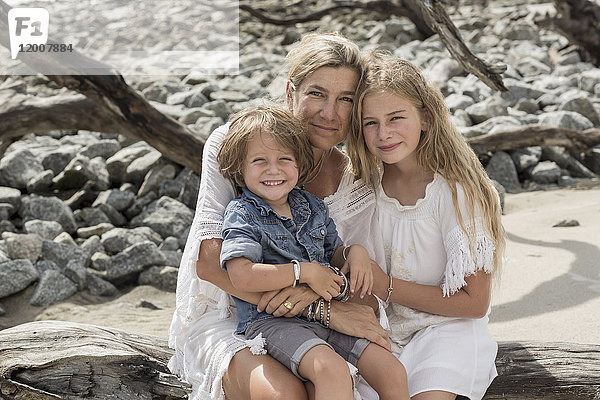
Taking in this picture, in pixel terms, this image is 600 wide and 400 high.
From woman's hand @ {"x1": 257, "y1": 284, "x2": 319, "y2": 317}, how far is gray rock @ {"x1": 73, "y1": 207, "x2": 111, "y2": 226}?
4381 mm

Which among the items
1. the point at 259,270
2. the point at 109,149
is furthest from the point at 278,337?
the point at 109,149

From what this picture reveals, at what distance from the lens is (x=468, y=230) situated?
2.84 metres

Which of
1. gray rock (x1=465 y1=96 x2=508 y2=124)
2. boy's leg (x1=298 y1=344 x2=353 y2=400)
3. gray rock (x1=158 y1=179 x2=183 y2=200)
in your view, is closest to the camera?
boy's leg (x1=298 y1=344 x2=353 y2=400)

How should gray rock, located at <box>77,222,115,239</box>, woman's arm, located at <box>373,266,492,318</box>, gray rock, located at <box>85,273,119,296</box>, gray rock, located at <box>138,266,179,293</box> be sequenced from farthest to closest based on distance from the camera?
gray rock, located at <box>77,222,115,239</box>, gray rock, located at <box>138,266,179,293</box>, gray rock, located at <box>85,273,119,296</box>, woman's arm, located at <box>373,266,492,318</box>

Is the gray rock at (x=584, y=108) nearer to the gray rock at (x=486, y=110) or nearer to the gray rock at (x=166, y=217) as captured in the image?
the gray rock at (x=486, y=110)

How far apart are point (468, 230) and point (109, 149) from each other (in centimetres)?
585

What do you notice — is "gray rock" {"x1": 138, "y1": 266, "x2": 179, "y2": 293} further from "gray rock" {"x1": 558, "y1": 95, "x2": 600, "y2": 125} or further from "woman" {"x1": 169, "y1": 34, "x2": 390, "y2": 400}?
"gray rock" {"x1": 558, "y1": 95, "x2": 600, "y2": 125}

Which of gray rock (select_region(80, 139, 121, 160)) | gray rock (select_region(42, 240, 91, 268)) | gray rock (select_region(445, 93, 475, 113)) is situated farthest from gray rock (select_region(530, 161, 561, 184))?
gray rock (select_region(42, 240, 91, 268))

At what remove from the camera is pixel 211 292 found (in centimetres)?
301

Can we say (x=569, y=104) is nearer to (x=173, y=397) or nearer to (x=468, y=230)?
(x=468, y=230)

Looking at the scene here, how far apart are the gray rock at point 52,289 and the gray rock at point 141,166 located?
2.07m

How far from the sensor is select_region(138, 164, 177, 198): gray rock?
23.7 ft

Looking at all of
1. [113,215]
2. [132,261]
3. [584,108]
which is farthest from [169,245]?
[584,108]

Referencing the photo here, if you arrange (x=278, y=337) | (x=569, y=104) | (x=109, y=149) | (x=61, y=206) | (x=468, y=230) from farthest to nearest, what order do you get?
(x=569, y=104) → (x=109, y=149) → (x=61, y=206) → (x=468, y=230) → (x=278, y=337)
